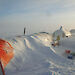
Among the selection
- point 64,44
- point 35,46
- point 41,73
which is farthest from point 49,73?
point 64,44

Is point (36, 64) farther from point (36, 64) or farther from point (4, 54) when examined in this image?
point (4, 54)

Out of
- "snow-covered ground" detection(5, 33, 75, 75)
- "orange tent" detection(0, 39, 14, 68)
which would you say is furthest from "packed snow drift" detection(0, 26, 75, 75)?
"orange tent" detection(0, 39, 14, 68)

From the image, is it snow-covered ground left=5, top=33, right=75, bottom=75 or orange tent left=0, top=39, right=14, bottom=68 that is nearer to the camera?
orange tent left=0, top=39, right=14, bottom=68

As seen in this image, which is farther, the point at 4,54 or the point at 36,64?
the point at 36,64

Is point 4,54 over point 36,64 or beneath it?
over

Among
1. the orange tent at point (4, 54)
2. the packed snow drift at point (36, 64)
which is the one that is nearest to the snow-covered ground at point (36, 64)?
the packed snow drift at point (36, 64)

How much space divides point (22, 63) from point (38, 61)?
83 cm

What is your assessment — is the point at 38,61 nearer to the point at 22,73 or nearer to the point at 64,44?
the point at 22,73

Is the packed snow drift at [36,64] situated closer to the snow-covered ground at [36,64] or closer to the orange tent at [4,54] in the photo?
the snow-covered ground at [36,64]

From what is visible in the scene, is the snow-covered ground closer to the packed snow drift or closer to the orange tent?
the packed snow drift

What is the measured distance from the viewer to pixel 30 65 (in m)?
4.13

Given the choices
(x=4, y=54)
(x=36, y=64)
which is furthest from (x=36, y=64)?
(x=4, y=54)

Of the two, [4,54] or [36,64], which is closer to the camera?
[4,54]

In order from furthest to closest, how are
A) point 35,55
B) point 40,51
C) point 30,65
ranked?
point 40,51 < point 35,55 < point 30,65
